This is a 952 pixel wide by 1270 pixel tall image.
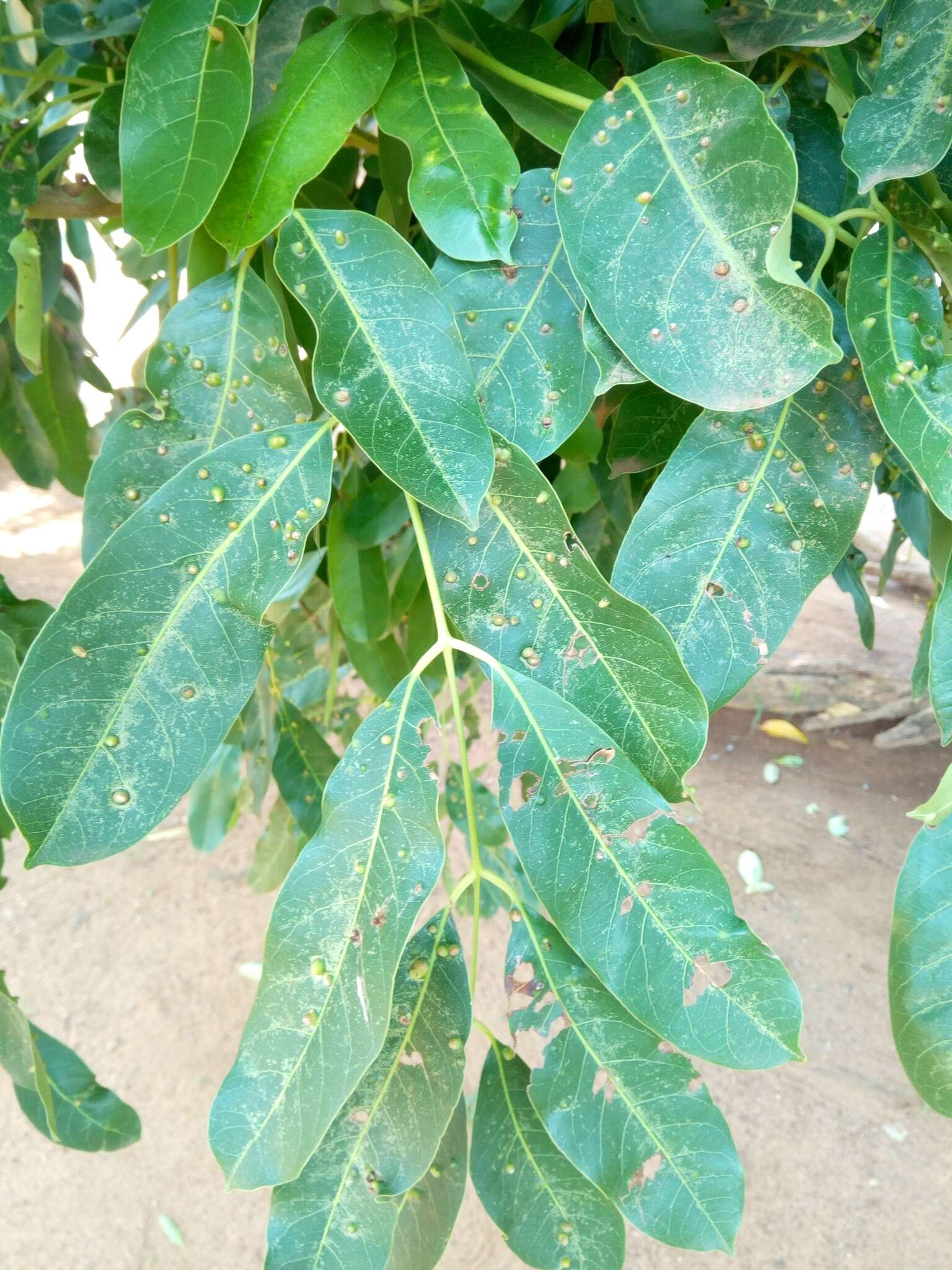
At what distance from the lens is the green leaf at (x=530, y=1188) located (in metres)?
0.50

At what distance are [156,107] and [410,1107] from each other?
48 cm

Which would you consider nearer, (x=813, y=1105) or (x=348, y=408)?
(x=348, y=408)

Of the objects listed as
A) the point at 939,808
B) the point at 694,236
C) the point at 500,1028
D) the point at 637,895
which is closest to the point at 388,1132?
the point at 637,895

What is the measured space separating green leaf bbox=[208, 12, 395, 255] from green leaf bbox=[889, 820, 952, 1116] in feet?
1.33

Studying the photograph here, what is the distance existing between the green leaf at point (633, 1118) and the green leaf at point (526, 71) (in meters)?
0.42

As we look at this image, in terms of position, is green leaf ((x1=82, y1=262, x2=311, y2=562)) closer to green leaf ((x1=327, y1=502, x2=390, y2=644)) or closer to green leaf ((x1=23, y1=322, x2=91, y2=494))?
green leaf ((x1=327, y1=502, x2=390, y2=644))

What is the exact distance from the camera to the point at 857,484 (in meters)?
0.42

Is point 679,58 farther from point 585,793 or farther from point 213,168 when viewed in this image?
point 585,793

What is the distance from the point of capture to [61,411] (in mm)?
Result: 848

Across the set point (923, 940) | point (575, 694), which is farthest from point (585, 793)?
point (923, 940)

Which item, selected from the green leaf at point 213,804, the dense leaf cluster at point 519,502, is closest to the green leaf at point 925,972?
the dense leaf cluster at point 519,502

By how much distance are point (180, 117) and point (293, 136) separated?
47 mm

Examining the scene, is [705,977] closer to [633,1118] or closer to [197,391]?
[633,1118]

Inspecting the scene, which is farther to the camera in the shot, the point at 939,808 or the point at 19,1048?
the point at 19,1048
